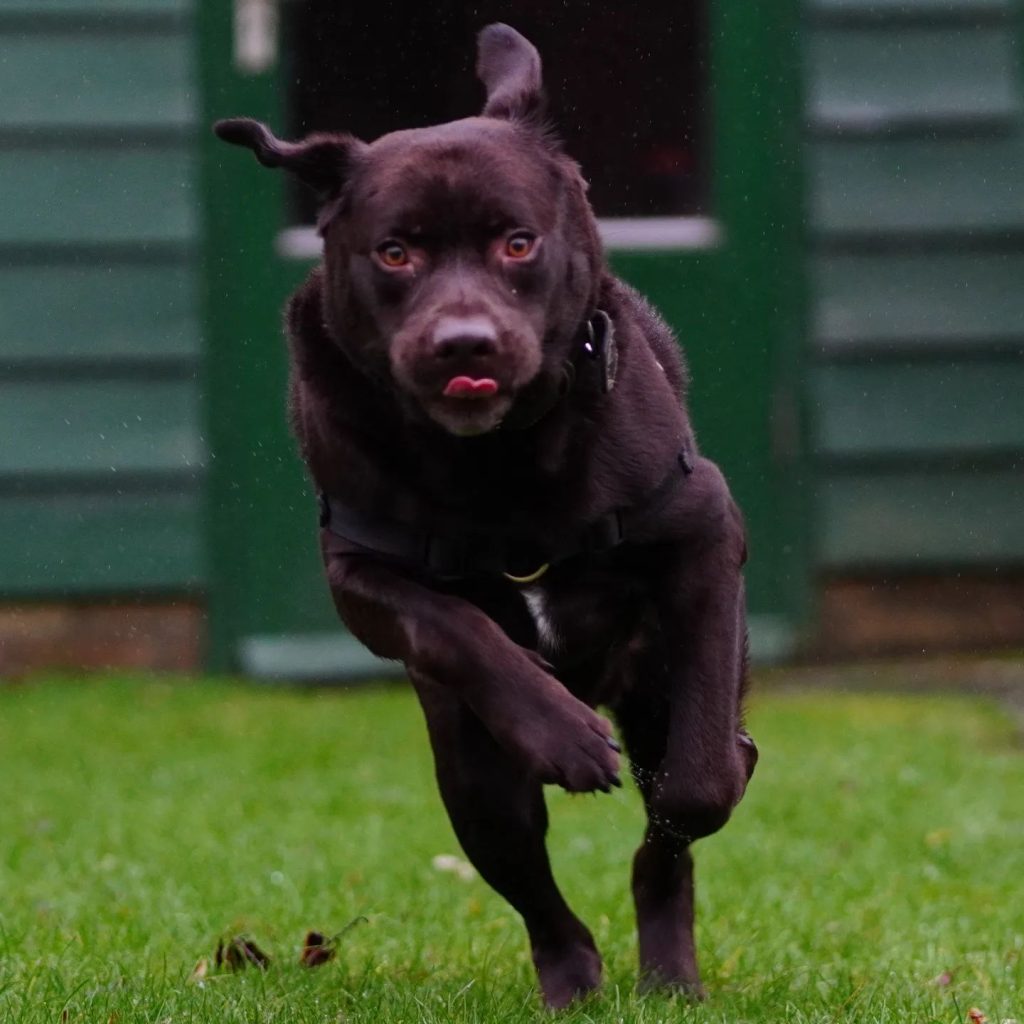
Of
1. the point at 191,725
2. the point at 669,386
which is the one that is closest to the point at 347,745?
the point at 191,725

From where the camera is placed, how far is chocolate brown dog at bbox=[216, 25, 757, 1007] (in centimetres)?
316

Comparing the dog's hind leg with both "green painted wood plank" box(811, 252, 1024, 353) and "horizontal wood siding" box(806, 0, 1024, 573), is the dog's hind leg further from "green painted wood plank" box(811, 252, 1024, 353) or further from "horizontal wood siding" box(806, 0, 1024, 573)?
"green painted wood plank" box(811, 252, 1024, 353)

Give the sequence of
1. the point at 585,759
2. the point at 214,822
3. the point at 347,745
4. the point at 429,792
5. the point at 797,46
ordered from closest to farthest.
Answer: the point at 585,759 → the point at 214,822 → the point at 429,792 → the point at 347,745 → the point at 797,46

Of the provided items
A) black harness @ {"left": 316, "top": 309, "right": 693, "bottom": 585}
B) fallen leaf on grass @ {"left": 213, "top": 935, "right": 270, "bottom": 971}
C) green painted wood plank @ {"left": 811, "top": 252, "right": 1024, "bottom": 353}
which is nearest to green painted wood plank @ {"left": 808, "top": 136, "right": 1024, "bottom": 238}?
green painted wood plank @ {"left": 811, "top": 252, "right": 1024, "bottom": 353}

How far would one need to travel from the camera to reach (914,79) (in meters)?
8.30

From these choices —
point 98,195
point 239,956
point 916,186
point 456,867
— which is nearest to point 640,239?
point 916,186

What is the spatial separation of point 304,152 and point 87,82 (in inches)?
202

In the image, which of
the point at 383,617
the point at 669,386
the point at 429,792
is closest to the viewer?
the point at 383,617

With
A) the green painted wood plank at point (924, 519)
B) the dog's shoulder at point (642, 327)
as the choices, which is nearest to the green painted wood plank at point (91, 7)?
the green painted wood plank at point (924, 519)

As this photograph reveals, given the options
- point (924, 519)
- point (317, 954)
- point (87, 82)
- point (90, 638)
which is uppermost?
point (87, 82)

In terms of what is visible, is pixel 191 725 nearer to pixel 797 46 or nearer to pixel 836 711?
pixel 836 711

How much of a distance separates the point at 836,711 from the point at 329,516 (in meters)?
4.38

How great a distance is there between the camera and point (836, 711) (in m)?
7.53

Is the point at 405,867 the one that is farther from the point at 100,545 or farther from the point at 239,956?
the point at 100,545
